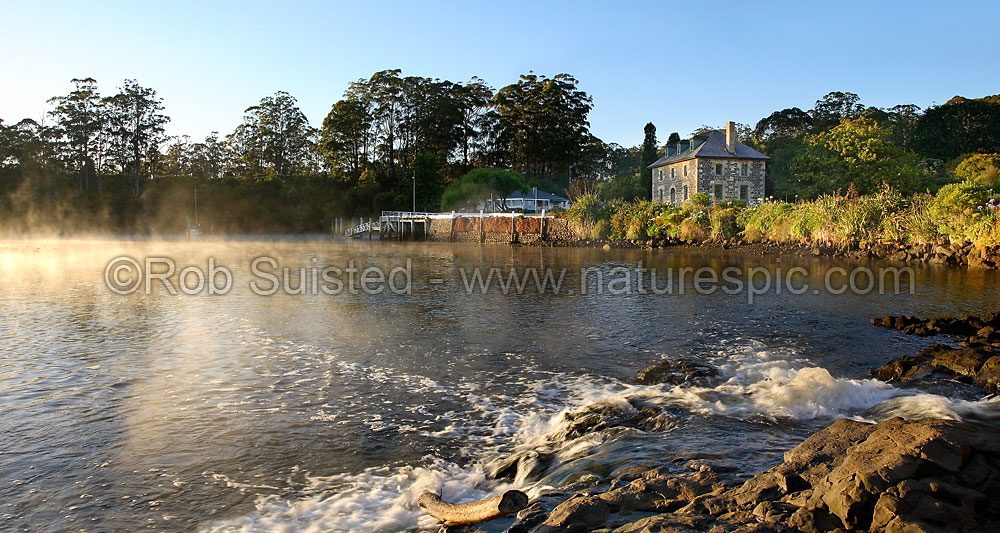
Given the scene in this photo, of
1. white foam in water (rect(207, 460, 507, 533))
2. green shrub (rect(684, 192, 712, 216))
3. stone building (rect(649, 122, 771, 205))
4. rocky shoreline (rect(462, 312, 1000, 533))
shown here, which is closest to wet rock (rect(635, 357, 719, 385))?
rocky shoreline (rect(462, 312, 1000, 533))

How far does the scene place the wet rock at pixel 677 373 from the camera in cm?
1007

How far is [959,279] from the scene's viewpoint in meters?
22.9

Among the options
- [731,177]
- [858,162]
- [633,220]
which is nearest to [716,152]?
[731,177]

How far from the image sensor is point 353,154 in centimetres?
9694

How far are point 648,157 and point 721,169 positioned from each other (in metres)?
15.9

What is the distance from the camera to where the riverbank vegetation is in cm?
7975

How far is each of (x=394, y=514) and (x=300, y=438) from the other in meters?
2.52

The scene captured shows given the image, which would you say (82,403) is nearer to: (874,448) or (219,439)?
(219,439)

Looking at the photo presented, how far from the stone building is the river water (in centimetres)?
4791

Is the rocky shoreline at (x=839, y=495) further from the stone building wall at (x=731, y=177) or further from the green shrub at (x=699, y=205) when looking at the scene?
the stone building wall at (x=731, y=177)

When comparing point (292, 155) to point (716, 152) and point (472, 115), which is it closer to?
point (472, 115)

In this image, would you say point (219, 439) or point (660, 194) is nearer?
point (219, 439)

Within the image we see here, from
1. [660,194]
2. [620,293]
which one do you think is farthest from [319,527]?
[660,194]

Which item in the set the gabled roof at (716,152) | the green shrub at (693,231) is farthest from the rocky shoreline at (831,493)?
the gabled roof at (716,152)
